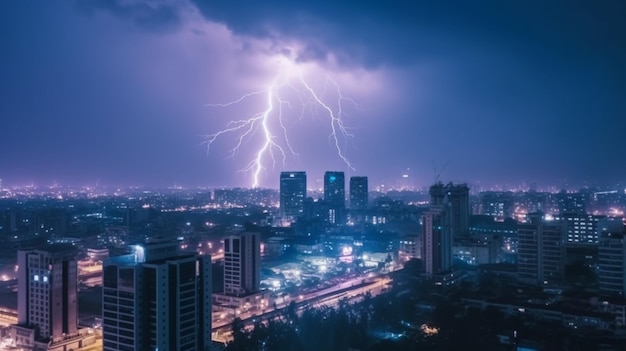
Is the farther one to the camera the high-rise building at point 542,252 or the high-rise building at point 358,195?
the high-rise building at point 358,195

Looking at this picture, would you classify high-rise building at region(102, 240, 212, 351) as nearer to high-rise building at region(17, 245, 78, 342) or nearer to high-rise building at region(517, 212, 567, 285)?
high-rise building at region(17, 245, 78, 342)

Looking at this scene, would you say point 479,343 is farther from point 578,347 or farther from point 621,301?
point 621,301

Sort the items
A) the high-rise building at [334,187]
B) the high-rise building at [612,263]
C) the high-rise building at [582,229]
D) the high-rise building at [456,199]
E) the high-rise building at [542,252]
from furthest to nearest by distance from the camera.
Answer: the high-rise building at [334,187]
the high-rise building at [456,199]
the high-rise building at [582,229]
the high-rise building at [542,252]
the high-rise building at [612,263]

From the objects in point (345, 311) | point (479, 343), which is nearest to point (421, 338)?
point (479, 343)

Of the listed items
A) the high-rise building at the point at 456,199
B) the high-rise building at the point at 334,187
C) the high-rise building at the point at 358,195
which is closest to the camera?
the high-rise building at the point at 456,199

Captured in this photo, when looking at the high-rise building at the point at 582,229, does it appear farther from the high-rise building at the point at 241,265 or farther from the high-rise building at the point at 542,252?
the high-rise building at the point at 241,265

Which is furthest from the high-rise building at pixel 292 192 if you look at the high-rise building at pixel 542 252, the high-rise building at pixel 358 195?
the high-rise building at pixel 542 252
